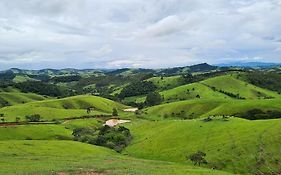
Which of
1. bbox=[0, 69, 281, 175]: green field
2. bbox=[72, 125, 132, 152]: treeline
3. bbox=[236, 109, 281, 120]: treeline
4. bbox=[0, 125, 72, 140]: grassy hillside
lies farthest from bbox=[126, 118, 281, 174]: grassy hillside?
bbox=[236, 109, 281, 120]: treeline

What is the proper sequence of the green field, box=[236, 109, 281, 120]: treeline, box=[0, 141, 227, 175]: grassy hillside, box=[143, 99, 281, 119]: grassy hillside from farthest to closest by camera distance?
box=[143, 99, 281, 119]: grassy hillside < box=[236, 109, 281, 120]: treeline < the green field < box=[0, 141, 227, 175]: grassy hillside

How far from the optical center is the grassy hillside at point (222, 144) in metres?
80.2

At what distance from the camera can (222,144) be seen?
298 feet

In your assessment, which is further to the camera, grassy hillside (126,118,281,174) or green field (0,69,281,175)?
grassy hillside (126,118,281,174)

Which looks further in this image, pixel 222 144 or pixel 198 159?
pixel 222 144

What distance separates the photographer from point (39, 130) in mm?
120125

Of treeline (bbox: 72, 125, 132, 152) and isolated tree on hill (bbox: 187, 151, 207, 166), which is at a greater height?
isolated tree on hill (bbox: 187, 151, 207, 166)

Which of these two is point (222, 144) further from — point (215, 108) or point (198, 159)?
point (215, 108)

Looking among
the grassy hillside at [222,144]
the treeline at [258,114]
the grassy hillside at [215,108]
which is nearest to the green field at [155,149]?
the grassy hillside at [222,144]

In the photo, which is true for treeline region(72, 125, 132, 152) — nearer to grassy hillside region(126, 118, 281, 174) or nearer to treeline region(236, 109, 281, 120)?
grassy hillside region(126, 118, 281, 174)

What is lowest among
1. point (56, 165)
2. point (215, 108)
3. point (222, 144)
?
point (215, 108)

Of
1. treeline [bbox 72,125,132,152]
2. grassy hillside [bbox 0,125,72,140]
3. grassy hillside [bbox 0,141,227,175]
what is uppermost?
grassy hillside [bbox 0,141,227,175]

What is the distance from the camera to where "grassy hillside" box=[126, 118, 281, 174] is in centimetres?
8019

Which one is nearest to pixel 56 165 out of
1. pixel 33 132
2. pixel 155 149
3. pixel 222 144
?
pixel 155 149
